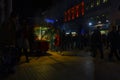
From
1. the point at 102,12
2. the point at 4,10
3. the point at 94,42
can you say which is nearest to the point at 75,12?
the point at 102,12

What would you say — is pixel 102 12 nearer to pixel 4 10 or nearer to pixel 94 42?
pixel 4 10

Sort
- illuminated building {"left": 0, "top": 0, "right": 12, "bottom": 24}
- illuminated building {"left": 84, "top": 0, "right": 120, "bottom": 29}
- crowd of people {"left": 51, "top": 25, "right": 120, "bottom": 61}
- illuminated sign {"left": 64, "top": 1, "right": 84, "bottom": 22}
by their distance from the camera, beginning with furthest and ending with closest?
illuminated sign {"left": 64, "top": 1, "right": 84, "bottom": 22}, illuminated building {"left": 84, "top": 0, "right": 120, "bottom": 29}, illuminated building {"left": 0, "top": 0, "right": 12, "bottom": 24}, crowd of people {"left": 51, "top": 25, "right": 120, "bottom": 61}

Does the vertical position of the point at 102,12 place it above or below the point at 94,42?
above

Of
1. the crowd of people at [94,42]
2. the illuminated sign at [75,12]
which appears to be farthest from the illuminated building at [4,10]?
the illuminated sign at [75,12]

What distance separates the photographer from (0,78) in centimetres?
951

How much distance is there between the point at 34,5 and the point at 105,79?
35893mm

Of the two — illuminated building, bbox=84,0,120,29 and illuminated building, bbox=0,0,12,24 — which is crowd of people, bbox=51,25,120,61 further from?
illuminated building, bbox=84,0,120,29

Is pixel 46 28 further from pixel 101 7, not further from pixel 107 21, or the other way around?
pixel 101 7

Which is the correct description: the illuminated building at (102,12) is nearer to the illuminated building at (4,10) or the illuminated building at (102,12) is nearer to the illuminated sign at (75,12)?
the illuminated sign at (75,12)

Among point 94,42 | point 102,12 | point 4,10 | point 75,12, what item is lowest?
point 94,42

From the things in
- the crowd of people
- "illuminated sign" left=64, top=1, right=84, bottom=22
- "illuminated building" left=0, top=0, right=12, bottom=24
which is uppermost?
"illuminated sign" left=64, top=1, right=84, bottom=22

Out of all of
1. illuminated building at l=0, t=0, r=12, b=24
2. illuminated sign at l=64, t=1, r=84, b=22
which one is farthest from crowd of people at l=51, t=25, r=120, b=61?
illuminated sign at l=64, t=1, r=84, b=22

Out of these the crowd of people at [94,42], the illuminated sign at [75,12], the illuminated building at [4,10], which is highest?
the illuminated sign at [75,12]

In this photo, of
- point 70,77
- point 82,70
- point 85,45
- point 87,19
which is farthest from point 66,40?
point 87,19
